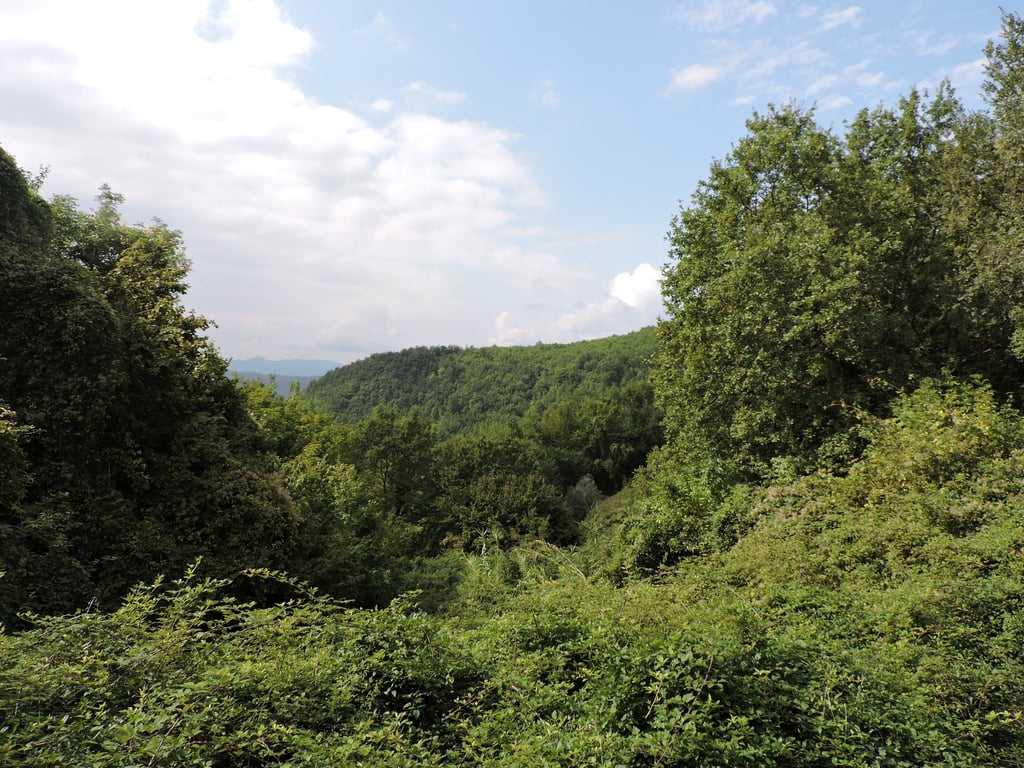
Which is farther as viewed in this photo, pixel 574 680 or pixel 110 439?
pixel 110 439

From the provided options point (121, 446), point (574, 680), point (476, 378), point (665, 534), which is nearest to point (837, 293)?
point (665, 534)

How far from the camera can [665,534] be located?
11.4 metres

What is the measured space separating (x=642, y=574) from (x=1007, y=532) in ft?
20.5

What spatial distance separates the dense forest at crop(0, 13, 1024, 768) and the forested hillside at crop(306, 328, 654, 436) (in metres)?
91.3

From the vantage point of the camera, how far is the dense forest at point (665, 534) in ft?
12.8

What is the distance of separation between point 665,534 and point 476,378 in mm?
129711

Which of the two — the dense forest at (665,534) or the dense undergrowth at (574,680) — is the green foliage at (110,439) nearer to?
the dense forest at (665,534)

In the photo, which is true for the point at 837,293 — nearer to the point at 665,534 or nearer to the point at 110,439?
the point at 665,534

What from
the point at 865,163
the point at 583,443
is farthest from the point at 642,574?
the point at 583,443

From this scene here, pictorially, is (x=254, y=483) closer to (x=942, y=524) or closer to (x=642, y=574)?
(x=642, y=574)

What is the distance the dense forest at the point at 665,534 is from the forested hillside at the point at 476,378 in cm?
9128

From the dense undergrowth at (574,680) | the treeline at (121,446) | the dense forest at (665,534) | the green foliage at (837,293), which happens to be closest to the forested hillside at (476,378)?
the green foliage at (837,293)

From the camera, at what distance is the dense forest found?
12.8 ft

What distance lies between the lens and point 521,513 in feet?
110
